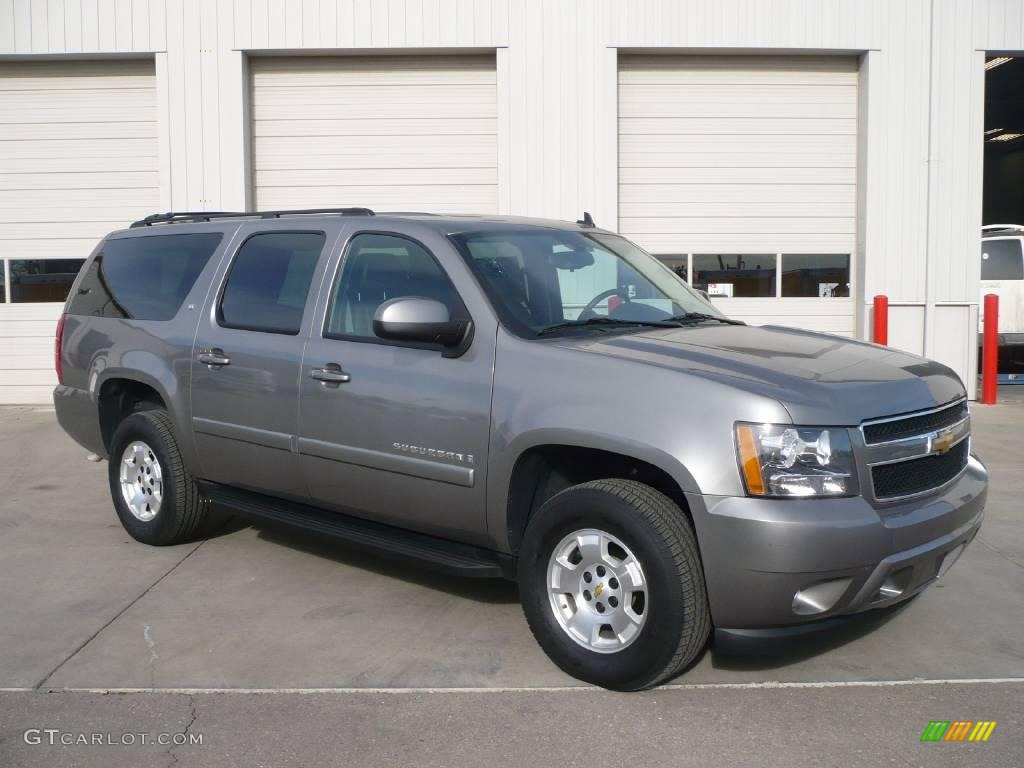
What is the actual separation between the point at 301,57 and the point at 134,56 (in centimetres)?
186

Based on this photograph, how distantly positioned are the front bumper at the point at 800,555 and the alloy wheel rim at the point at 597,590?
305 mm

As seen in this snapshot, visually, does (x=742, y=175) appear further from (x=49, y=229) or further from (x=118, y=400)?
(x=118, y=400)

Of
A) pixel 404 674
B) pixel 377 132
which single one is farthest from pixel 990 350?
pixel 404 674

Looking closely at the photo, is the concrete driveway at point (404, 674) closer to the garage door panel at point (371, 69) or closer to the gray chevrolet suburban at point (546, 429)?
the gray chevrolet suburban at point (546, 429)

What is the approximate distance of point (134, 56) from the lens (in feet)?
39.9

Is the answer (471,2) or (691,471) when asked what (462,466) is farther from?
(471,2)

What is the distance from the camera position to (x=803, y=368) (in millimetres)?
4016

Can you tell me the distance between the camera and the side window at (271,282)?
5238 millimetres

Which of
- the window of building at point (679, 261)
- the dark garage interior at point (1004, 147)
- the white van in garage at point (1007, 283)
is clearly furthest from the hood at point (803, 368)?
the dark garage interior at point (1004, 147)

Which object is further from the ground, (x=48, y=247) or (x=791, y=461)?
(x=48, y=247)

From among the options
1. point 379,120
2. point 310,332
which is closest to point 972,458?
point 310,332

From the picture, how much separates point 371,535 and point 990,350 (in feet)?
31.1

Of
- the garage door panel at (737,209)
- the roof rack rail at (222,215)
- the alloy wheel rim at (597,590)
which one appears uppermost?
the garage door panel at (737,209)

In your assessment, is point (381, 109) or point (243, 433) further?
point (381, 109)
